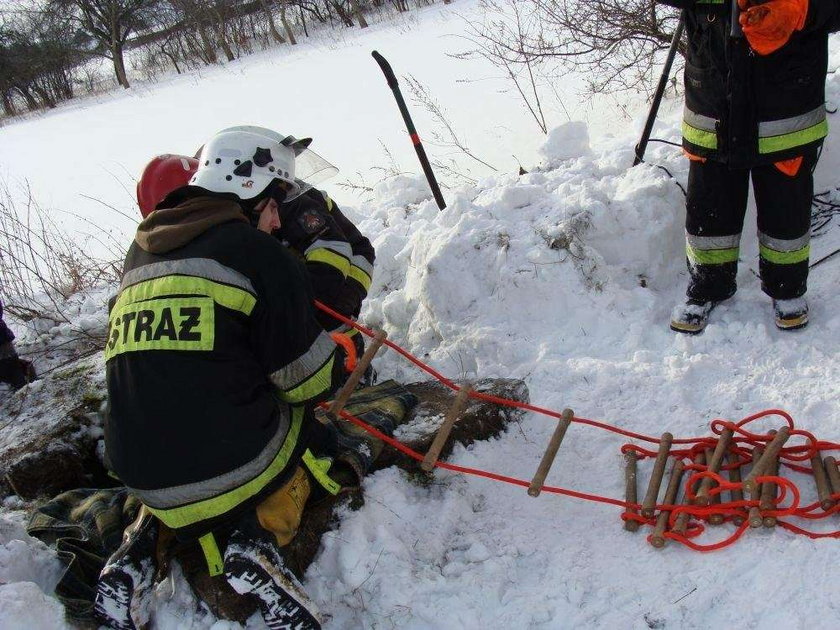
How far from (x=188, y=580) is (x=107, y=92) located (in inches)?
936

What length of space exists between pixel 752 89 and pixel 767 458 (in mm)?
1539

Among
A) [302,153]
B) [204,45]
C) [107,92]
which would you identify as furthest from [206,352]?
[107,92]

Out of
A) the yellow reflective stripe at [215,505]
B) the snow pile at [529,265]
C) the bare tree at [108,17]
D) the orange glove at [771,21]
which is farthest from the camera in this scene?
the bare tree at [108,17]

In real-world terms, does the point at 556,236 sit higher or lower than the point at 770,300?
higher

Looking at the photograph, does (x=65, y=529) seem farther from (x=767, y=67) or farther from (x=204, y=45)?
(x=204, y=45)

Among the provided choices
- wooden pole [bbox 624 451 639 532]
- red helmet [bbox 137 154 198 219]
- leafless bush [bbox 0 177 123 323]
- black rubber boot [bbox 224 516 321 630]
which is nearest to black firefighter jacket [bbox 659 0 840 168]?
wooden pole [bbox 624 451 639 532]

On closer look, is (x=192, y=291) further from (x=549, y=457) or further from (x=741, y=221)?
(x=741, y=221)

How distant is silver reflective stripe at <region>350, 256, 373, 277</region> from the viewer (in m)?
3.48

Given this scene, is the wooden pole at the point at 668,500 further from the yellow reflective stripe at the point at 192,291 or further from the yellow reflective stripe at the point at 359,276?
the yellow reflective stripe at the point at 359,276

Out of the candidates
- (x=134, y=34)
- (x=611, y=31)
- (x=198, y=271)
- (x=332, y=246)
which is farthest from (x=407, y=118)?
(x=134, y=34)

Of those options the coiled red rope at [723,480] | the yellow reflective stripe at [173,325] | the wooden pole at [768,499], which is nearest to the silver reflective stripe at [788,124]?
the coiled red rope at [723,480]

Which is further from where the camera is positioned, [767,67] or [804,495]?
[767,67]

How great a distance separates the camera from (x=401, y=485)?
107 inches

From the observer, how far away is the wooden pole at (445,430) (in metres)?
2.57
